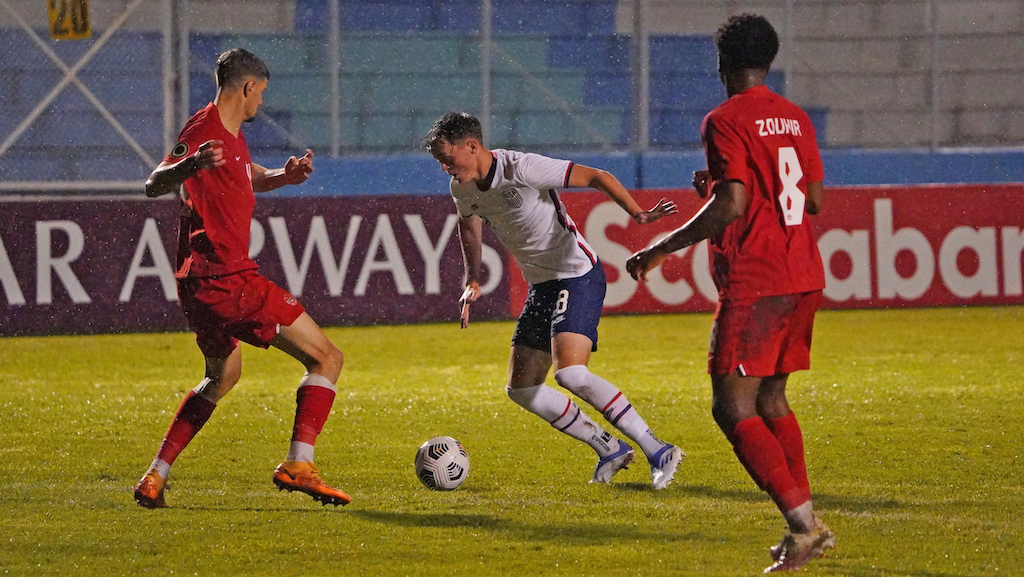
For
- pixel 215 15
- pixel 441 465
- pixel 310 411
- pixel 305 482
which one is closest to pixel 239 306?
pixel 310 411

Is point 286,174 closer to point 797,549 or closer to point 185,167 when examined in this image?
point 185,167

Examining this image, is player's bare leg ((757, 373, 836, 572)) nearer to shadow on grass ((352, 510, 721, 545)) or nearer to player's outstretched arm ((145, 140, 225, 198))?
shadow on grass ((352, 510, 721, 545))

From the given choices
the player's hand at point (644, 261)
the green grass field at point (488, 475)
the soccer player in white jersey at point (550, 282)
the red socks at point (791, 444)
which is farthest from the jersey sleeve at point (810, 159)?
the soccer player in white jersey at point (550, 282)

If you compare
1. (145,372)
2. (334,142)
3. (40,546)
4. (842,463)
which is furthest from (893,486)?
(334,142)

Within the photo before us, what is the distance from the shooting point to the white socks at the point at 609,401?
568 centimetres

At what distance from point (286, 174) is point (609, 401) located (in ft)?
5.47

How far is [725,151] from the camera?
404 centimetres

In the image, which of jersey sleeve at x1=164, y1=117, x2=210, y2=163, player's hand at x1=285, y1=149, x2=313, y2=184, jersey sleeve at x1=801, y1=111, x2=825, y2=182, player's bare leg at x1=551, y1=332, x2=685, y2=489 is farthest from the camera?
player's bare leg at x1=551, y1=332, x2=685, y2=489

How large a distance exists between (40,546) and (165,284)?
Result: 25.3 ft

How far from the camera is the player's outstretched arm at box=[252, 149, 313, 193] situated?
553cm

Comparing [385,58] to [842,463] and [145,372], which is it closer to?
[145,372]

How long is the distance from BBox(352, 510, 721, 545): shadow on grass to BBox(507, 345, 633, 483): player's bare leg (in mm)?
828

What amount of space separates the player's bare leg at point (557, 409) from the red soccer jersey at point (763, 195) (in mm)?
1742

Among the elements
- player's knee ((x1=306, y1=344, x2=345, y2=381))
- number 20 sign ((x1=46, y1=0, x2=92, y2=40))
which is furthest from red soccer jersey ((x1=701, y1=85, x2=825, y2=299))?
number 20 sign ((x1=46, y1=0, x2=92, y2=40))
